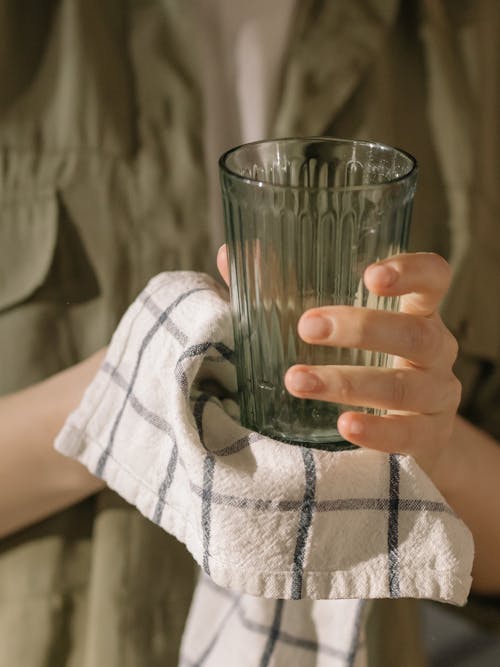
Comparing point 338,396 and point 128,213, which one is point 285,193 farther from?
point 128,213

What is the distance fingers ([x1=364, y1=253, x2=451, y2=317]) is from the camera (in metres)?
0.29

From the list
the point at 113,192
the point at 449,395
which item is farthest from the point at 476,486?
the point at 113,192

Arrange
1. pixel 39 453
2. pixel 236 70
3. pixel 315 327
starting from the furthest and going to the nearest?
pixel 236 70 < pixel 39 453 < pixel 315 327

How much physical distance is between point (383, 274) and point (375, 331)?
22 mm

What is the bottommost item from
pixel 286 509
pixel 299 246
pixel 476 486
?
pixel 476 486

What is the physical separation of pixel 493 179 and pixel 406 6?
175 mm

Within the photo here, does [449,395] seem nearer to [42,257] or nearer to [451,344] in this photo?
[451,344]

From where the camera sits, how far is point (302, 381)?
286 mm

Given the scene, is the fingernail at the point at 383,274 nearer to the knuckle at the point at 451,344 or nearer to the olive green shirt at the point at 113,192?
the knuckle at the point at 451,344

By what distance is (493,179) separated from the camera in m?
0.70

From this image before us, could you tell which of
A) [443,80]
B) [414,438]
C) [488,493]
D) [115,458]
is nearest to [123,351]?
[115,458]

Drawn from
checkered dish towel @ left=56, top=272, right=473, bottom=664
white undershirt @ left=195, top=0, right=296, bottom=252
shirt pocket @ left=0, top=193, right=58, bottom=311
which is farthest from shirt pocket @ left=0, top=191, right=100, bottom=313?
checkered dish towel @ left=56, top=272, right=473, bottom=664

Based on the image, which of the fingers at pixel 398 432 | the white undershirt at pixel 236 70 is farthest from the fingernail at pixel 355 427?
the white undershirt at pixel 236 70

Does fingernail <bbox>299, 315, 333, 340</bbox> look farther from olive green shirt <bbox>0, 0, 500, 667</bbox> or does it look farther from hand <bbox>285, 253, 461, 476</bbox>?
olive green shirt <bbox>0, 0, 500, 667</bbox>
